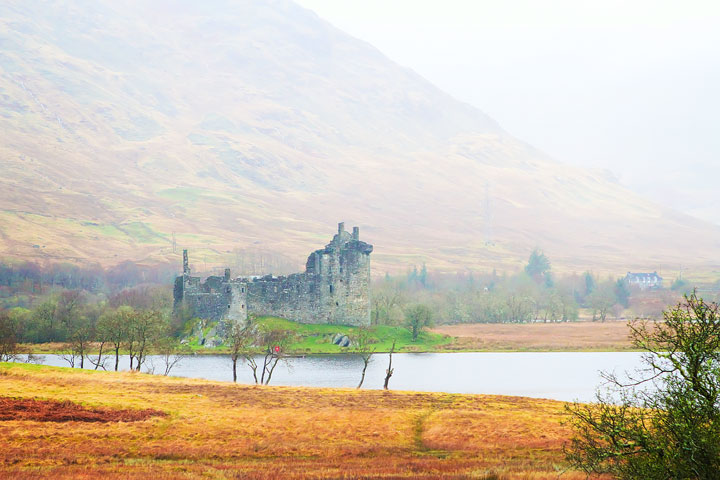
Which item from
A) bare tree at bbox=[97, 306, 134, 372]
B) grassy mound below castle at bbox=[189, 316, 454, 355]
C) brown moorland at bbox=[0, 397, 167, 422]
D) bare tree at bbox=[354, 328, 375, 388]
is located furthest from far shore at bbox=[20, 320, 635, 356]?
brown moorland at bbox=[0, 397, 167, 422]

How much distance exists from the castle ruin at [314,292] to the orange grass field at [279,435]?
51317 mm

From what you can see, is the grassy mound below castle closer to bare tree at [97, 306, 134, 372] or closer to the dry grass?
the dry grass

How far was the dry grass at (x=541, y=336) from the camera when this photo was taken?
11194 cm

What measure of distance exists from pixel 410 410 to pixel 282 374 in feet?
109

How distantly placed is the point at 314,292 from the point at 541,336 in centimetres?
4153

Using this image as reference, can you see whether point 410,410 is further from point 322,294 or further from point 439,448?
point 322,294

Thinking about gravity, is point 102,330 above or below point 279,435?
above

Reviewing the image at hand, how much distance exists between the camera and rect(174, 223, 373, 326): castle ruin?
106125 mm

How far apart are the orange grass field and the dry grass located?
194 ft

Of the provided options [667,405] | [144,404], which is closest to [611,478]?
[667,405]

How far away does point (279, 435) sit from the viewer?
41.1 metres

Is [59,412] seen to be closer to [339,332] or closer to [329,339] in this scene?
[329,339]

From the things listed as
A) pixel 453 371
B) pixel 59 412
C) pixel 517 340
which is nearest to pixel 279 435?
pixel 59 412

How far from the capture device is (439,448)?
39.8 metres
